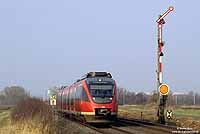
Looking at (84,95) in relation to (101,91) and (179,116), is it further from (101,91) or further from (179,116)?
(179,116)

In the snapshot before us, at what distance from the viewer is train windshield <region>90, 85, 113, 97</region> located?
28148 mm

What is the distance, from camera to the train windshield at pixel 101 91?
92.4 ft

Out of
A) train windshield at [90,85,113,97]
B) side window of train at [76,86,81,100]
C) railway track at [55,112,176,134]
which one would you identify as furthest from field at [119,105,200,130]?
side window of train at [76,86,81,100]

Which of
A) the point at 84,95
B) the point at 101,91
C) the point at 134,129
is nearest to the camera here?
the point at 134,129

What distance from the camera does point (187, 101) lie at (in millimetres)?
145000

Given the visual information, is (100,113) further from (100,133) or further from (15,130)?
(15,130)

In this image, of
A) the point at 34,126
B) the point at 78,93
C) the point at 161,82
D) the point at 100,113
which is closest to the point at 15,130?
the point at 34,126

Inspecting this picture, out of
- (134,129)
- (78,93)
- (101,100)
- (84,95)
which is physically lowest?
(134,129)

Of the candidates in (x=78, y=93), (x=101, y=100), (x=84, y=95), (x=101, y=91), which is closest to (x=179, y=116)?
(x=78, y=93)

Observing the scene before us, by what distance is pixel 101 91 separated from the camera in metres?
28.2

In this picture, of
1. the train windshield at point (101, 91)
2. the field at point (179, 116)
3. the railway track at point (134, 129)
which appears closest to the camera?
the railway track at point (134, 129)

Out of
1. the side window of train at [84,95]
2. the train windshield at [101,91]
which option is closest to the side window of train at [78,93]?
the side window of train at [84,95]

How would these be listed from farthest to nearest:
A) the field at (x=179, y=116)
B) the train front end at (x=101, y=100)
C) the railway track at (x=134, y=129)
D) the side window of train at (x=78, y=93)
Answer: the field at (x=179, y=116) < the side window of train at (x=78, y=93) < the train front end at (x=101, y=100) < the railway track at (x=134, y=129)

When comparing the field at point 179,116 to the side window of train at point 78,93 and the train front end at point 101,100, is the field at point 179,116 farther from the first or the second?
the side window of train at point 78,93
